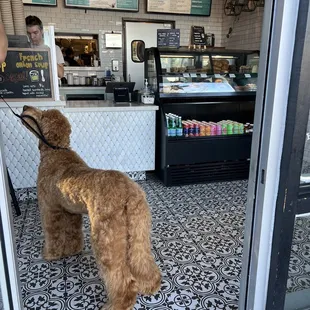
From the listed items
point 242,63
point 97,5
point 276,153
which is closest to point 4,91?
point 276,153

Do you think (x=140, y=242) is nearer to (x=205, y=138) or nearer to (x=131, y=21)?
(x=205, y=138)

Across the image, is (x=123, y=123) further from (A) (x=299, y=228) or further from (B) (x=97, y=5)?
(B) (x=97, y=5)

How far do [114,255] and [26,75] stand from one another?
7.14 ft

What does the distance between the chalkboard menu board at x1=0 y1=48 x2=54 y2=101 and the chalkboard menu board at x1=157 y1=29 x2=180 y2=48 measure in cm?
165

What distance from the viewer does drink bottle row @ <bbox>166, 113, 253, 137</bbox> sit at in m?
3.70

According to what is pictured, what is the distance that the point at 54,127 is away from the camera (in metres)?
2.07

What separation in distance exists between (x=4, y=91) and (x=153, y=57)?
1.86 metres

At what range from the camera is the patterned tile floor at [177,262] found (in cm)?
188

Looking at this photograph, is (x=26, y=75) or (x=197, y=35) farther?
(x=197, y=35)

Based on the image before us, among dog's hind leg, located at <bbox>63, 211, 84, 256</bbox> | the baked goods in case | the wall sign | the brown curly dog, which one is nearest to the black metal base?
the baked goods in case

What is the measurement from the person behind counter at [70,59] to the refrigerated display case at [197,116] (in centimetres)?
283

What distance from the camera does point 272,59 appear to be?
1.13m

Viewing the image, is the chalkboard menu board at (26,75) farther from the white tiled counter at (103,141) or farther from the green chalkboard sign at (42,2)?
the green chalkboard sign at (42,2)

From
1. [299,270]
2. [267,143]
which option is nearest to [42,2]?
[267,143]
